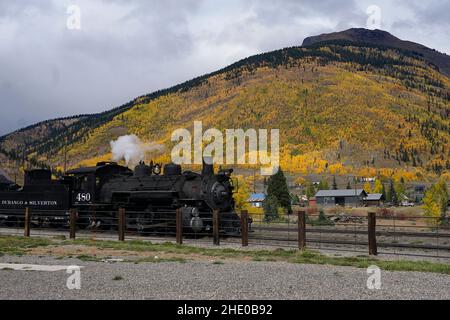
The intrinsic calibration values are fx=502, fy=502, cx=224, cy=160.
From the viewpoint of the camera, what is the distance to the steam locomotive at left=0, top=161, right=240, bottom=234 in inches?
931

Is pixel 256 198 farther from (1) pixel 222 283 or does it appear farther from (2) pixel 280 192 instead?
(1) pixel 222 283

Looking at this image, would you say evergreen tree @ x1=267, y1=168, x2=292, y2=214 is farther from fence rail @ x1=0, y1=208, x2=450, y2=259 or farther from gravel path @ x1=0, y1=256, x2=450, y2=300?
gravel path @ x1=0, y1=256, x2=450, y2=300

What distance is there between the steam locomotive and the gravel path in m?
9.19

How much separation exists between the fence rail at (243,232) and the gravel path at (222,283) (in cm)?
488

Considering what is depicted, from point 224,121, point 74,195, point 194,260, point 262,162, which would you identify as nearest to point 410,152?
point 262,162

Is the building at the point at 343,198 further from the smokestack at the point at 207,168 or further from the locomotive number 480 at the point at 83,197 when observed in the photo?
the smokestack at the point at 207,168

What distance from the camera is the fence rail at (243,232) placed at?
16892 millimetres

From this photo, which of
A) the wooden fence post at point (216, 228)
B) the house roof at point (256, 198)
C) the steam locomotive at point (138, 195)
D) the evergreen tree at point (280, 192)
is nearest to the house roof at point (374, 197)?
the house roof at point (256, 198)

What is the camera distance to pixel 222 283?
9391 mm

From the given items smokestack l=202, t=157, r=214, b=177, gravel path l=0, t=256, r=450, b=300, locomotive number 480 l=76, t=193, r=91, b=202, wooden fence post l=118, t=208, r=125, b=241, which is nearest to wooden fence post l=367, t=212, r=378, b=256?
gravel path l=0, t=256, r=450, b=300

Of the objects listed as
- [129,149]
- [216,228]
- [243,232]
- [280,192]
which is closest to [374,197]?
[280,192]

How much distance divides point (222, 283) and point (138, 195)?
Answer: 54.9ft

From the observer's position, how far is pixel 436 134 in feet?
629
